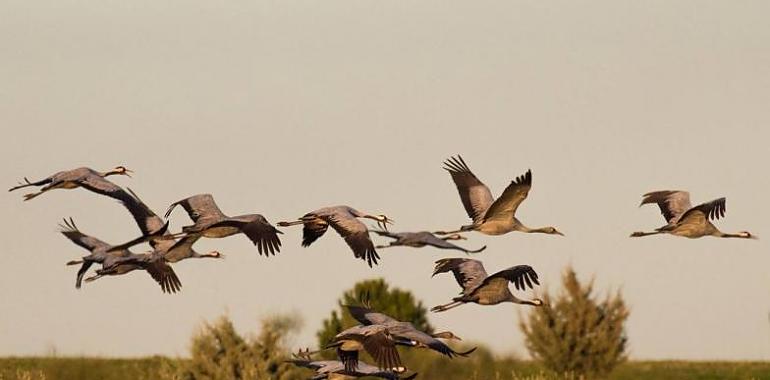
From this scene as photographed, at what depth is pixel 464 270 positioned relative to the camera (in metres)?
25.0

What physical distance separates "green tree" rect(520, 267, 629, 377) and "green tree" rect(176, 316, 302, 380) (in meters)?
9.36

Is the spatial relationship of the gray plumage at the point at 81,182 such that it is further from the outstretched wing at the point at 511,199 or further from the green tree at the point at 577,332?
the green tree at the point at 577,332

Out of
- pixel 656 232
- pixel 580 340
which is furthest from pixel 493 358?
pixel 656 232

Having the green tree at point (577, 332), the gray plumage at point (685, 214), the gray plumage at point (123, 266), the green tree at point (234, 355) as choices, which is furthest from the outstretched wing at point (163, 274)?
the green tree at point (577, 332)

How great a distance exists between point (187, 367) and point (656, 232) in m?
17.6

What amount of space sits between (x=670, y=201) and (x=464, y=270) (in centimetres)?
461

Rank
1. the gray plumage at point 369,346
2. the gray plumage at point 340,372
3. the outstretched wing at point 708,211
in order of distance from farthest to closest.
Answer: the outstretched wing at point 708,211 < the gray plumage at point 340,372 < the gray plumage at point 369,346

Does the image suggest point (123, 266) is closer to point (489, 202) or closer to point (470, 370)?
point (489, 202)

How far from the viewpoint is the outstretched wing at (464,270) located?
2483 centimetres

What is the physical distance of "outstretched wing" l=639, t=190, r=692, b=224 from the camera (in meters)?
27.6

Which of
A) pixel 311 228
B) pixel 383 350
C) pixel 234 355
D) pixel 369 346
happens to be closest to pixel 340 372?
pixel 369 346

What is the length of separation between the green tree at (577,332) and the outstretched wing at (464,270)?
2226cm

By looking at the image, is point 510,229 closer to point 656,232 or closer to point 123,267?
point 656,232

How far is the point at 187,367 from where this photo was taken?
41156 millimetres
